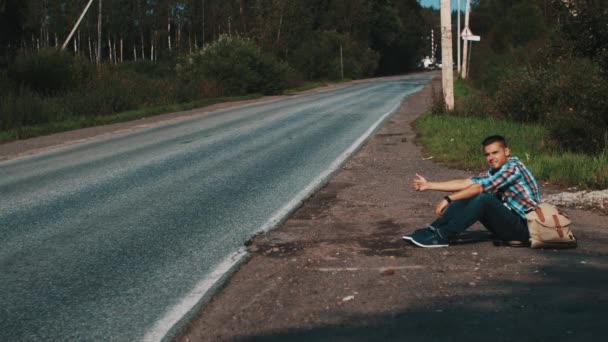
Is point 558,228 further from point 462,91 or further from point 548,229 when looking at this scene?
point 462,91

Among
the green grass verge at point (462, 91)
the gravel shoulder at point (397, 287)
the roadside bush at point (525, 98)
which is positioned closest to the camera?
the gravel shoulder at point (397, 287)

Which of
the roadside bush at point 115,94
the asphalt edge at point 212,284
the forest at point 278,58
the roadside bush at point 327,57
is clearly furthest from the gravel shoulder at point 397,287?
the roadside bush at point 327,57

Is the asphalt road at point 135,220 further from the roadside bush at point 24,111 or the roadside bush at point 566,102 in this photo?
the roadside bush at point 24,111

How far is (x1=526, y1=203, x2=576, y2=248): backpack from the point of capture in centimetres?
689

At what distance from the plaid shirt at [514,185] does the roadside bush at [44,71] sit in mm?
25271

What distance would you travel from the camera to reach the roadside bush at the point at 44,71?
3017cm

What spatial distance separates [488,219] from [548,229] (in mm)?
557

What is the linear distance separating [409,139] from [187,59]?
29.7m

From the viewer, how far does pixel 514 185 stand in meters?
7.24

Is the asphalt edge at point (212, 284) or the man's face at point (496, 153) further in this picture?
the man's face at point (496, 153)

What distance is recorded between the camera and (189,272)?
252 inches

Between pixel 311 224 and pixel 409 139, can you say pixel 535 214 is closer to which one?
pixel 311 224

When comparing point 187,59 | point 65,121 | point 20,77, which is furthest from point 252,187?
point 187,59

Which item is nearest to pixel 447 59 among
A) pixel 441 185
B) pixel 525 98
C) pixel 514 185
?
pixel 525 98
